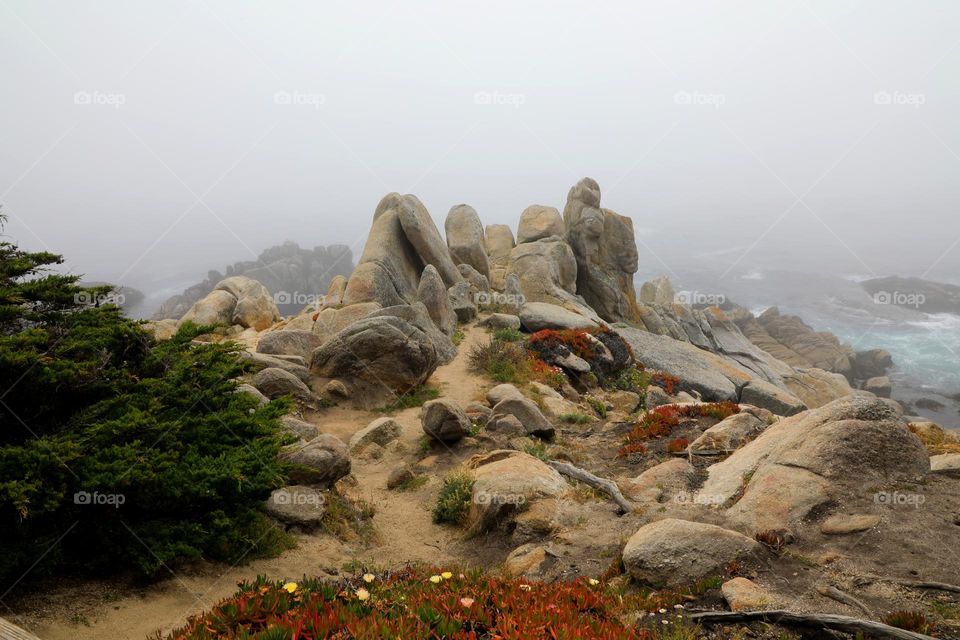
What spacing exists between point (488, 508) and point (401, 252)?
62.5 ft

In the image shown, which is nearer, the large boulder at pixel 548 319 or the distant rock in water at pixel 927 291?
the large boulder at pixel 548 319

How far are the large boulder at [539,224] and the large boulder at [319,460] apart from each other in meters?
31.5

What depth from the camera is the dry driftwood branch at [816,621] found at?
4938 mm

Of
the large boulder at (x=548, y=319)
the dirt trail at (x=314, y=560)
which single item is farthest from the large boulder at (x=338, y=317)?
the large boulder at (x=548, y=319)

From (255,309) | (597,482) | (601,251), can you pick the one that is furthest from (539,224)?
(597,482)

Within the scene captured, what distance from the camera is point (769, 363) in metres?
46.5

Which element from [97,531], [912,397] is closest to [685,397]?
[97,531]

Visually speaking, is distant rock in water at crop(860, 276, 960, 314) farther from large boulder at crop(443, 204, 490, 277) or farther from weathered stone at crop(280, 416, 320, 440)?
weathered stone at crop(280, 416, 320, 440)

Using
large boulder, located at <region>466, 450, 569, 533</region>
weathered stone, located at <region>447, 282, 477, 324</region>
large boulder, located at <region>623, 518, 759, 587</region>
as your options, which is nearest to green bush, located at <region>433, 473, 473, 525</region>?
large boulder, located at <region>466, 450, 569, 533</region>

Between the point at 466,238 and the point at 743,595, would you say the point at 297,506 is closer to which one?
the point at 743,595

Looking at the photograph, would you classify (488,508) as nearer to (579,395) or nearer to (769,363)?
(579,395)

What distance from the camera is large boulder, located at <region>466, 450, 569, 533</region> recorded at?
1014 centimetres

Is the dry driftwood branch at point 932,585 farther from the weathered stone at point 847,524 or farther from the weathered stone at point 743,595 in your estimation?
the weathered stone at point 743,595

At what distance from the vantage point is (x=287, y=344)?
1992cm
